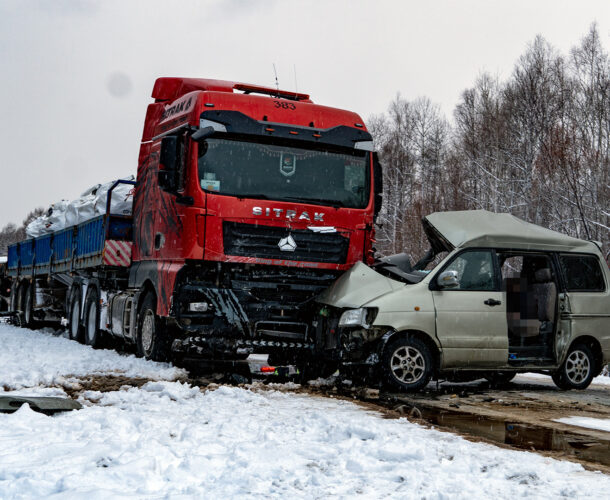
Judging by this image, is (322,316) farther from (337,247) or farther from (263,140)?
(263,140)

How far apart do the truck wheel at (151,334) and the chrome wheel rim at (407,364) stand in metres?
3.50

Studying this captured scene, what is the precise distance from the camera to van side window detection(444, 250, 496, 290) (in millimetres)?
9805

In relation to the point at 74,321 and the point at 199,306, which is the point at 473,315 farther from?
the point at 74,321

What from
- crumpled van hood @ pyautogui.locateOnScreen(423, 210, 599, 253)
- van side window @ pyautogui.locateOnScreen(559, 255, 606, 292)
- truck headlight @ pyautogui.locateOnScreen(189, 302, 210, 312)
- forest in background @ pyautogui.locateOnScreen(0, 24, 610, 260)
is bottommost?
truck headlight @ pyautogui.locateOnScreen(189, 302, 210, 312)

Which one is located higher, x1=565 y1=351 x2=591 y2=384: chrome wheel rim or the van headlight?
the van headlight

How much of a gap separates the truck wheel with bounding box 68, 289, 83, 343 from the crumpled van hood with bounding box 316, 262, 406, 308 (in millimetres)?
7822

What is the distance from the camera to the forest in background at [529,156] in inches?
865

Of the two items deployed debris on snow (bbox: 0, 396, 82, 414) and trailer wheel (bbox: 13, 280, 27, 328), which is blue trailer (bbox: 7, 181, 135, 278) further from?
deployed debris on snow (bbox: 0, 396, 82, 414)

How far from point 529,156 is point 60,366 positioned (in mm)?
24526

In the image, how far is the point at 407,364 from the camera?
30.5ft

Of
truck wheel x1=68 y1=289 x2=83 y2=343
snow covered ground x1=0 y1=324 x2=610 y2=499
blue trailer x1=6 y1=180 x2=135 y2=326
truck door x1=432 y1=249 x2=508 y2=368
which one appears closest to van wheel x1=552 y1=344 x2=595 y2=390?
truck door x1=432 y1=249 x2=508 y2=368

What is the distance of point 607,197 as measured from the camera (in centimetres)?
2236

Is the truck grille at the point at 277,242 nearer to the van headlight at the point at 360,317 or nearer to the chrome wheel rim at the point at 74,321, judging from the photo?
the van headlight at the point at 360,317

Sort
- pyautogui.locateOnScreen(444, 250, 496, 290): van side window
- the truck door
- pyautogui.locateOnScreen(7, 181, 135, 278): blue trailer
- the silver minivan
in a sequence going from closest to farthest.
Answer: the silver minivan, the truck door, pyautogui.locateOnScreen(444, 250, 496, 290): van side window, pyautogui.locateOnScreen(7, 181, 135, 278): blue trailer
